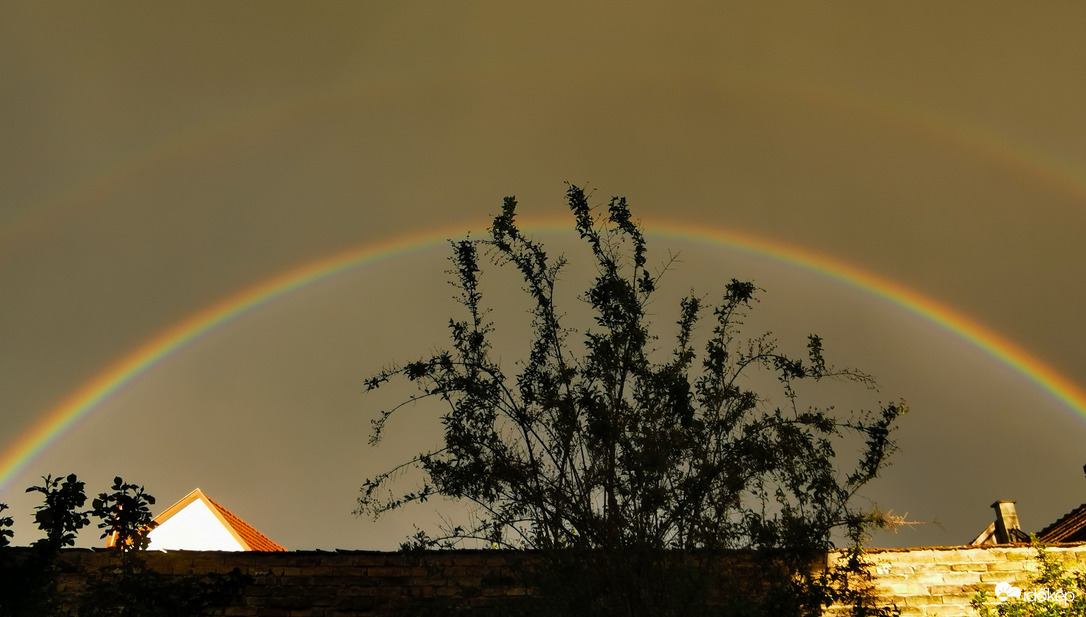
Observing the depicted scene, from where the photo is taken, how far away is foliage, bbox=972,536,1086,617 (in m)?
7.96

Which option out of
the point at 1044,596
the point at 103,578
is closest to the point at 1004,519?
the point at 1044,596

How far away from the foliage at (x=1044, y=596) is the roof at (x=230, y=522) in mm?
16477

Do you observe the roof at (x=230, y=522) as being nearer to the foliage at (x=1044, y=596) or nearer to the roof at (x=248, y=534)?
the roof at (x=248, y=534)

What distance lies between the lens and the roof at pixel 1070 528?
1243 cm

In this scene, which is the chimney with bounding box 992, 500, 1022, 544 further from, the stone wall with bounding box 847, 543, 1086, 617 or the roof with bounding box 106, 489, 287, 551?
the roof with bounding box 106, 489, 287, 551

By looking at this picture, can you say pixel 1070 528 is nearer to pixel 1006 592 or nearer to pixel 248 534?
pixel 1006 592

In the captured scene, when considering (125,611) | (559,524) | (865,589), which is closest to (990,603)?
(865,589)

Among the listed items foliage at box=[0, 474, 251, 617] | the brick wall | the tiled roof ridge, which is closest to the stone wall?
the brick wall

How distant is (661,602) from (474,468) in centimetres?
195

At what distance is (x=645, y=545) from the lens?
6203 millimetres

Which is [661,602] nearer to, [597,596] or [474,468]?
[597,596]

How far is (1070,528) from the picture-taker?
1297 centimetres

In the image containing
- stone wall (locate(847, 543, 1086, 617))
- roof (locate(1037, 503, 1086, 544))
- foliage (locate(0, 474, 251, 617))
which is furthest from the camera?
roof (locate(1037, 503, 1086, 544))

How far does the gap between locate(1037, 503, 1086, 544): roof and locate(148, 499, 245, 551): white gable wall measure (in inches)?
685
